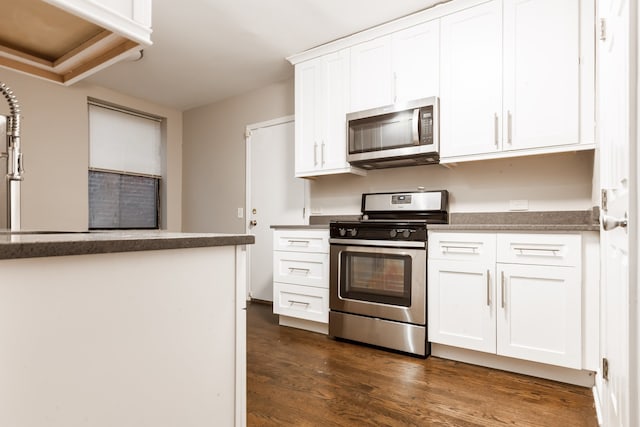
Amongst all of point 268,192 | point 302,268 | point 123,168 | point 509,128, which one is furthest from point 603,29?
point 123,168

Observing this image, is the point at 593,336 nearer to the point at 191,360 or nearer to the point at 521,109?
the point at 521,109

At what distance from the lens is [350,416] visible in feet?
5.55

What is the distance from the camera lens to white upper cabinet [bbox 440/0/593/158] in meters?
2.19

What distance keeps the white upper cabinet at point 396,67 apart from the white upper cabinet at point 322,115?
127 mm

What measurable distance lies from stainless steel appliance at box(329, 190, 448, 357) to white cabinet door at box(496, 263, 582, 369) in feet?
1.61

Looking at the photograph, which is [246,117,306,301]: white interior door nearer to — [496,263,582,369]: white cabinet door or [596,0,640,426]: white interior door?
[496,263,582,369]: white cabinet door

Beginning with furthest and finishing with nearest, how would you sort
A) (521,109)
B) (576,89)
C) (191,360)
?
(521,109), (576,89), (191,360)

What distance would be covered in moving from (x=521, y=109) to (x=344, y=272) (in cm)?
164

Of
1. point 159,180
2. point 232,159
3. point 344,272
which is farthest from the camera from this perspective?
point 159,180

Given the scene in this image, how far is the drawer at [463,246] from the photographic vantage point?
2.22 m

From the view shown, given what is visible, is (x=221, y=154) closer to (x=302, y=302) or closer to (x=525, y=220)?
(x=302, y=302)

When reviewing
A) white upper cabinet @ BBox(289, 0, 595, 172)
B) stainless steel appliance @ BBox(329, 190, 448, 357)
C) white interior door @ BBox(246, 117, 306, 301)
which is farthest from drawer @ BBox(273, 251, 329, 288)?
white upper cabinet @ BBox(289, 0, 595, 172)

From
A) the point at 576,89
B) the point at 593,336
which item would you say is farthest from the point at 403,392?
the point at 576,89

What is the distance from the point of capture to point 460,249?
2.33 metres
